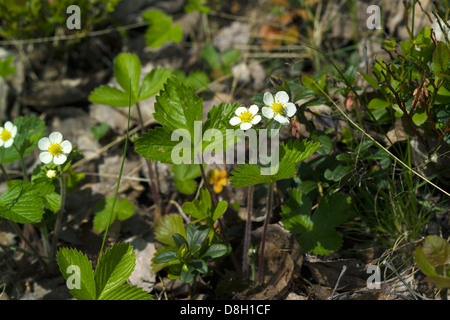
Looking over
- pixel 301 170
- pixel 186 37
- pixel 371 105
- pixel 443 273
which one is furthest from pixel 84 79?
pixel 443 273

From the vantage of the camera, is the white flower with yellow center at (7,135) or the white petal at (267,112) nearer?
the white petal at (267,112)

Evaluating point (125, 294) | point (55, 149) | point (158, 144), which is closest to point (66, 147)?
point (55, 149)

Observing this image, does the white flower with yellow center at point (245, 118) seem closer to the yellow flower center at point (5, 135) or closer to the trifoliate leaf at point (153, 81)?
the trifoliate leaf at point (153, 81)

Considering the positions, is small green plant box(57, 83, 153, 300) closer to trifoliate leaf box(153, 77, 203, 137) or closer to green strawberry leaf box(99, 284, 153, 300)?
green strawberry leaf box(99, 284, 153, 300)

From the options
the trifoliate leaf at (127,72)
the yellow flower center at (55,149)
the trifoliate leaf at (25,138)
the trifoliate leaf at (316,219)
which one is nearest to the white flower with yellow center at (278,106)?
the trifoliate leaf at (316,219)

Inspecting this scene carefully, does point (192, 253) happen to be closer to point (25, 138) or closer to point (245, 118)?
point (245, 118)

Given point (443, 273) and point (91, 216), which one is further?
point (91, 216)
